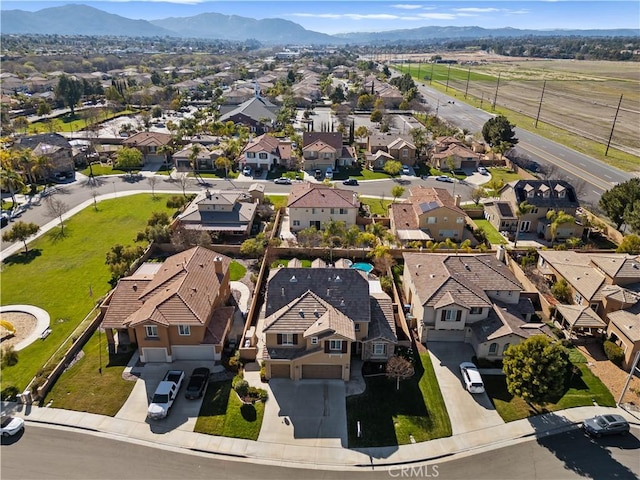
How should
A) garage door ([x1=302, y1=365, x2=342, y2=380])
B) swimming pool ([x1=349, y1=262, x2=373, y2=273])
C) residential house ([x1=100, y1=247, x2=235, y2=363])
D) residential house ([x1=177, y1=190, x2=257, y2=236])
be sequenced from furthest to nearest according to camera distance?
residential house ([x1=177, y1=190, x2=257, y2=236]) < swimming pool ([x1=349, y1=262, x2=373, y2=273]) < residential house ([x1=100, y1=247, x2=235, y2=363]) < garage door ([x1=302, y1=365, x2=342, y2=380])

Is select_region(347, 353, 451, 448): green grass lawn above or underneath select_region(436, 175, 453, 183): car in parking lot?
underneath

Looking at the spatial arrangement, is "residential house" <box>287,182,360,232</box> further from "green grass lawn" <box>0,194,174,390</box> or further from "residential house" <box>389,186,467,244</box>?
"green grass lawn" <box>0,194,174,390</box>

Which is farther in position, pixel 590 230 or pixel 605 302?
pixel 590 230

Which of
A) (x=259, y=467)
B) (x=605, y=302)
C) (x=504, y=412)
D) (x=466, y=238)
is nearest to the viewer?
(x=259, y=467)

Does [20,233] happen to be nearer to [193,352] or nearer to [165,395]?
[193,352]

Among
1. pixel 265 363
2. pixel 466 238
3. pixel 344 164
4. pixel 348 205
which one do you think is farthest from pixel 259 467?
pixel 344 164

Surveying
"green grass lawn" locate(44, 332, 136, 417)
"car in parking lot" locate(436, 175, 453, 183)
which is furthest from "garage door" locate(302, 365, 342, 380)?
"car in parking lot" locate(436, 175, 453, 183)

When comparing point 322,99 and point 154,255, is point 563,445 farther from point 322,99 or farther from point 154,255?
point 322,99
